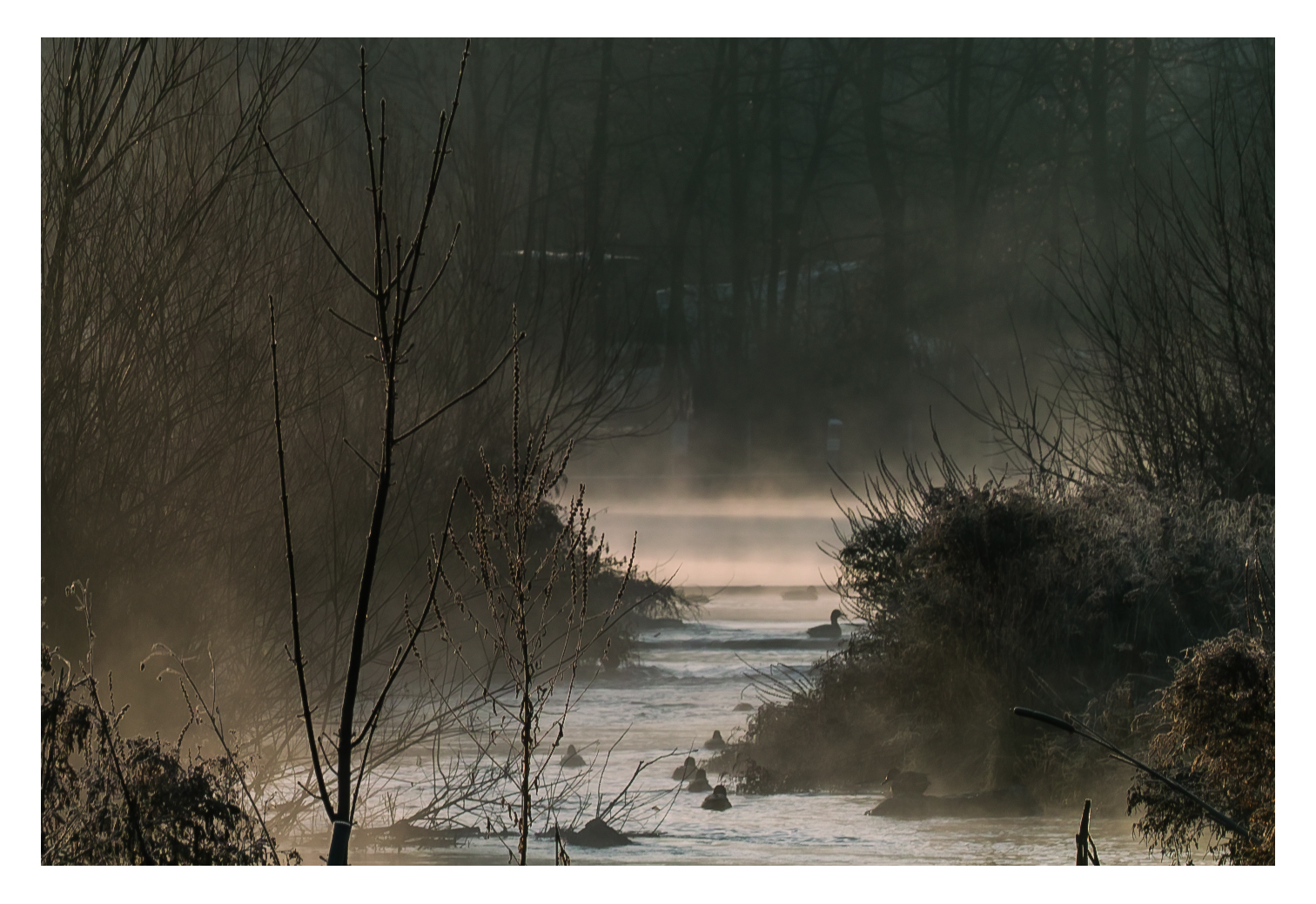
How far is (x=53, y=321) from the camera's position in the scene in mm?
4234

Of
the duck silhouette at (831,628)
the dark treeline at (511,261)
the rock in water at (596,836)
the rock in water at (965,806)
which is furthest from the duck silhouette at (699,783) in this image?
the dark treeline at (511,261)

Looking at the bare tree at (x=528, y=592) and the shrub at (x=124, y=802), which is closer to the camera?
the bare tree at (x=528, y=592)

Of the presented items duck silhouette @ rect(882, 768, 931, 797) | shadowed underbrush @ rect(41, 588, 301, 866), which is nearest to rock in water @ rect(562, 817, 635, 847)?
shadowed underbrush @ rect(41, 588, 301, 866)

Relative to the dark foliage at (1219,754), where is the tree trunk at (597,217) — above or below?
above

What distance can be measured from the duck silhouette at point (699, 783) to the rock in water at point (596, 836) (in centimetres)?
44

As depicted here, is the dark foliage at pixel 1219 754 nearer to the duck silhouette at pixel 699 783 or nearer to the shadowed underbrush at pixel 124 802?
the duck silhouette at pixel 699 783

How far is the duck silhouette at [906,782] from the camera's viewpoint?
5.06m

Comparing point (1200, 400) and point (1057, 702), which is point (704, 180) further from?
point (1057, 702)

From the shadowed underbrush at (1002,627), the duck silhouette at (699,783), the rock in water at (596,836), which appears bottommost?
the rock in water at (596,836)

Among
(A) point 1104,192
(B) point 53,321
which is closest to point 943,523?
(A) point 1104,192

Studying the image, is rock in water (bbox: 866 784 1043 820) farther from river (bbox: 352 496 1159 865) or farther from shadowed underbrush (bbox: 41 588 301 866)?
shadowed underbrush (bbox: 41 588 301 866)

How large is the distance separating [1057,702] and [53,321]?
4.03 metres

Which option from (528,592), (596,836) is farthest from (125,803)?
(596,836)

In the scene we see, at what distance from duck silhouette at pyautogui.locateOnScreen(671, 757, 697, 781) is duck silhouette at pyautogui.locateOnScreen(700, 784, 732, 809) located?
109 millimetres
